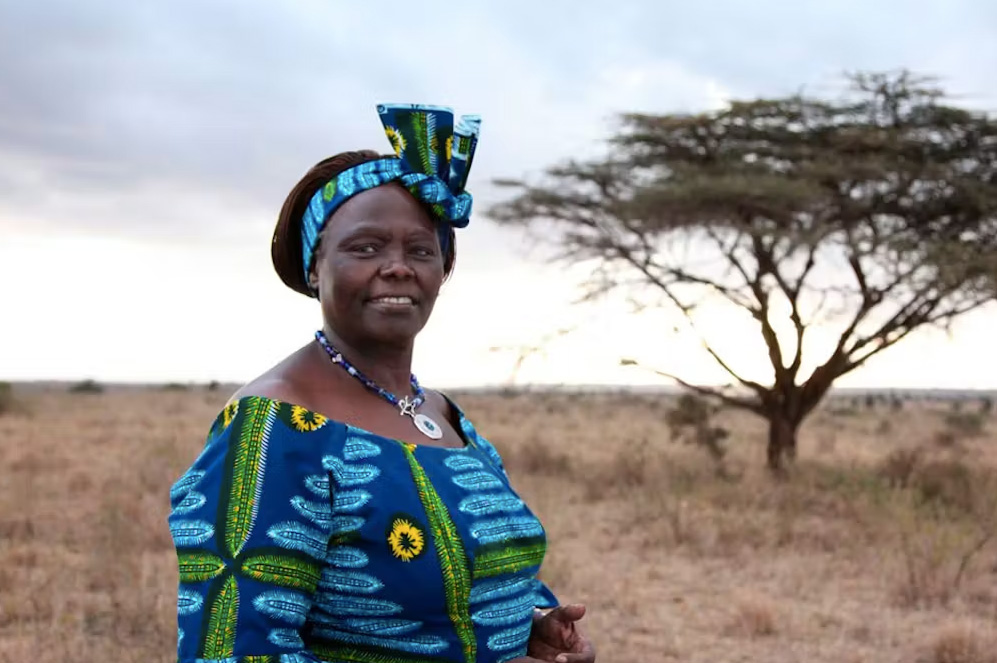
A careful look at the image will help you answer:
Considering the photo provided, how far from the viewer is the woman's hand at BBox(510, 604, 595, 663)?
7.22 feet

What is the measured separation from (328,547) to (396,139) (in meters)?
0.73

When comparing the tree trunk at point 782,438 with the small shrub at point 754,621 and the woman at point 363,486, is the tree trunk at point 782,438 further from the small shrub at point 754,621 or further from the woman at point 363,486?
the woman at point 363,486

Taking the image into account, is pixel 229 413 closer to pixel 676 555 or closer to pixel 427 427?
pixel 427 427

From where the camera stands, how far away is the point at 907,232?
1383cm

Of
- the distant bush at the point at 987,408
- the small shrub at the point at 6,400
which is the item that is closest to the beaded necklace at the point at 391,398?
the small shrub at the point at 6,400

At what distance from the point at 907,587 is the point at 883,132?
286 inches

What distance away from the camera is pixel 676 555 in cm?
927

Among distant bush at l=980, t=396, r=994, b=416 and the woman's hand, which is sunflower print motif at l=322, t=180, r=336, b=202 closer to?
the woman's hand

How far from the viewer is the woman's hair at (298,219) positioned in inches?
77.7

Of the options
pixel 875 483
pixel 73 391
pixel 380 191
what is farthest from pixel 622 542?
pixel 73 391

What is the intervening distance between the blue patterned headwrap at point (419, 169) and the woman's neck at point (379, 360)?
0.16 metres

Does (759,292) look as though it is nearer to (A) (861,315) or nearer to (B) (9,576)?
(A) (861,315)

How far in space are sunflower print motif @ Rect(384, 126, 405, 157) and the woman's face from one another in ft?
0.24

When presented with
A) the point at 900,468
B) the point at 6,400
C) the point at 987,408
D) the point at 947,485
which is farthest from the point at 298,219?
the point at 987,408
